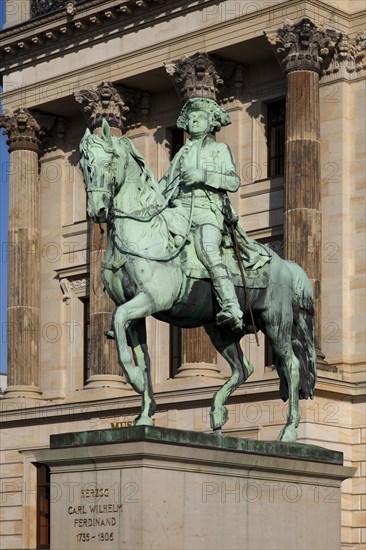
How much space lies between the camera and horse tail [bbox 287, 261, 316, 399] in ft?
77.3

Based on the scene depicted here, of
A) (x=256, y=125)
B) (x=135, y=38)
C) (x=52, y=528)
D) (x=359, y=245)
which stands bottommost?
(x=52, y=528)

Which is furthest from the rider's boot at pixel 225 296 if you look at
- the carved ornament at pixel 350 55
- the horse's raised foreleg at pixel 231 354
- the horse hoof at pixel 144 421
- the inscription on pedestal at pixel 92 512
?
the carved ornament at pixel 350 55

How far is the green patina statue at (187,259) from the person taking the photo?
2130cm

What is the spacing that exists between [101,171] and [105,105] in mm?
30904

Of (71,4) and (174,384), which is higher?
(71,4)

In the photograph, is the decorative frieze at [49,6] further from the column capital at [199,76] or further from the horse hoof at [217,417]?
the horse hoof at [217,417]

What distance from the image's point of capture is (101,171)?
21.3 metres

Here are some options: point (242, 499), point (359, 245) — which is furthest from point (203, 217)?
point (359, 245)

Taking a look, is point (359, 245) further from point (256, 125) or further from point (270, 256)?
point (270, 256)

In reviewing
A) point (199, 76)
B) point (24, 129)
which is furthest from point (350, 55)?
point (24, 129)

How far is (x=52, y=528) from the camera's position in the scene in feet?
68.2

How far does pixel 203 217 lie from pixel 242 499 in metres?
3.65

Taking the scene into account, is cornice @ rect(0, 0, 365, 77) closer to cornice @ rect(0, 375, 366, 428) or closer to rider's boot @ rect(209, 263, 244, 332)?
cornice @ rect(0, 375, 366, 428)

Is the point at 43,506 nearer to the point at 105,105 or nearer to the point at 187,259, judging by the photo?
the point at 105,105
